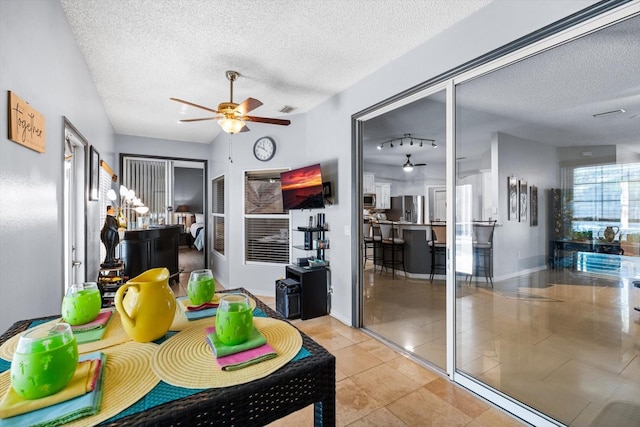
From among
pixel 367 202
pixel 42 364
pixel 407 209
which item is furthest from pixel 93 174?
pixel 407 209

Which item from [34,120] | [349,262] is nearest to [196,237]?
[349,262]

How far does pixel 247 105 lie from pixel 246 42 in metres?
0.52

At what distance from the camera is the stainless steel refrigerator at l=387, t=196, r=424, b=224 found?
5.79 m

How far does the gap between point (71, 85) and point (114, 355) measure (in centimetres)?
252

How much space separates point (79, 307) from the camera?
3.63 ft

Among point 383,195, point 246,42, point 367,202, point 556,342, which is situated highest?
point 246,42

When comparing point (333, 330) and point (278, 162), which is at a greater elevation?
point (278, 162)

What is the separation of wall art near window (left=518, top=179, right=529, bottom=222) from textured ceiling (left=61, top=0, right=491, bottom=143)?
132 cm

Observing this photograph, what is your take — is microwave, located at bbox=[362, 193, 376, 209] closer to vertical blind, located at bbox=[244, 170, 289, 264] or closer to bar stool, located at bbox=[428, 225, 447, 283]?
bar stool, located at bbox=[428, 225, 447, 283]

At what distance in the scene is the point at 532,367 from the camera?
7.30ft

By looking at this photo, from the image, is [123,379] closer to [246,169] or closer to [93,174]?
[93,174]

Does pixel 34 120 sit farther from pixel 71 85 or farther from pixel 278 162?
pixel 278 162

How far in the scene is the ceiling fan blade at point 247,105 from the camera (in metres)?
2.73

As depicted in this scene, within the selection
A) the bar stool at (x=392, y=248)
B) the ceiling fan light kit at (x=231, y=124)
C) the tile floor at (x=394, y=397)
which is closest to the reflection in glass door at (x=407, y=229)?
the bar stool at (x=392, y=248)
